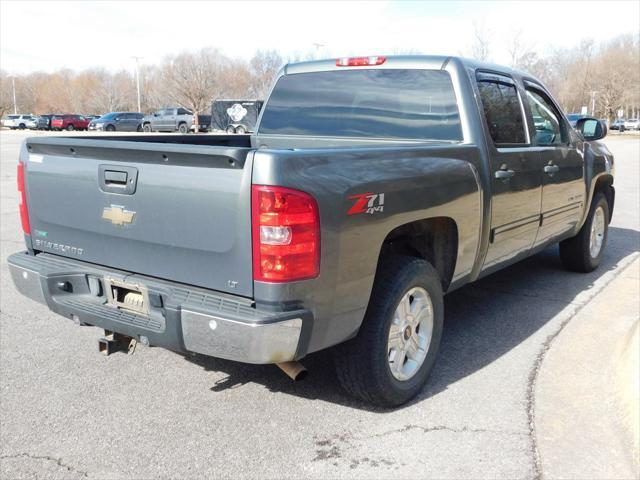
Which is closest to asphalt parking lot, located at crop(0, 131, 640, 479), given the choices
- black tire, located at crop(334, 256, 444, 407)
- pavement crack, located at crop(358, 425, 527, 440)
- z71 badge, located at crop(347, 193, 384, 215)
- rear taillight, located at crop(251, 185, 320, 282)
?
Result: pavement crack, located at crop(358, 425, 527, 440)

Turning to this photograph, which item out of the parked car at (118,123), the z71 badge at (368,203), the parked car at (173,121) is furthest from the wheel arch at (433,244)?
the parked car at (118,123)

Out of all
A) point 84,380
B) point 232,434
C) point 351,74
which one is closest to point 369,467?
point 232,434

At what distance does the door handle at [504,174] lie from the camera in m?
4.25

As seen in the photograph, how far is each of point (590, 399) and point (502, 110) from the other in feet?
7.06

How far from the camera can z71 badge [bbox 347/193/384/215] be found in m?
2.97

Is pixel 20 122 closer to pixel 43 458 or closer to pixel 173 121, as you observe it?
pixel 173 121

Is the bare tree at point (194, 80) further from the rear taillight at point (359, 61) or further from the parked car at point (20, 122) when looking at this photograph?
the rear taillight at point (359, 61)

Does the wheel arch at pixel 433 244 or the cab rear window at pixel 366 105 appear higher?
the cab rear window at pixel 366 105

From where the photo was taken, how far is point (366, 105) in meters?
4.62

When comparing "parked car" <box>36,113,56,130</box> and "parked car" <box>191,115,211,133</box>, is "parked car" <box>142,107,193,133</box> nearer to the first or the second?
"parked car" <box>191,115,211,133</box>

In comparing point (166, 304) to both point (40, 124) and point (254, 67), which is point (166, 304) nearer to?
point (40, 124)

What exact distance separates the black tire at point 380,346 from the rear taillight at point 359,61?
178 cm

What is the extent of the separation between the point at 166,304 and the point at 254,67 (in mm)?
71954

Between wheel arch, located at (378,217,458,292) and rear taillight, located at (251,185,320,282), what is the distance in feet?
2.94
